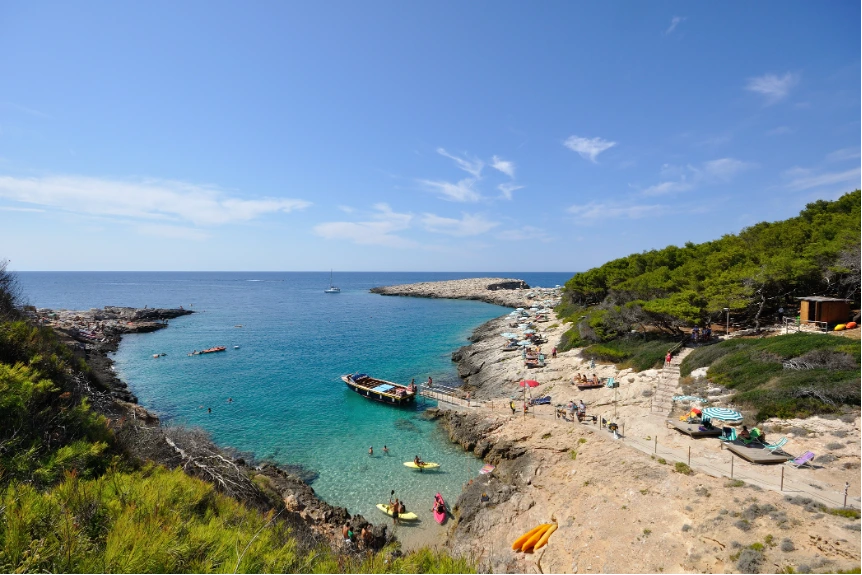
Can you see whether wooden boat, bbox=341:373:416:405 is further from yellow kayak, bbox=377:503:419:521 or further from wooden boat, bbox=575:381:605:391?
wooden boat, bbox=575:381:605:391

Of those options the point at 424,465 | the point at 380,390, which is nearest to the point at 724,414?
the point at 424,465

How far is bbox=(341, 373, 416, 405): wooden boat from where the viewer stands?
29094mm

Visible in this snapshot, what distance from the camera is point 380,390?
99.7 ft

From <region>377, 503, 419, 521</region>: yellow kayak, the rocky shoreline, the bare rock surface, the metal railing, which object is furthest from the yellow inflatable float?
the bare rock surface

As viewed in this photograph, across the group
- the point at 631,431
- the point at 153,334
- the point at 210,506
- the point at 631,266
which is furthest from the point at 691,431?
the point at 153,334

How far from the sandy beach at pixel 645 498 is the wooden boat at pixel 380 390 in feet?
22.5

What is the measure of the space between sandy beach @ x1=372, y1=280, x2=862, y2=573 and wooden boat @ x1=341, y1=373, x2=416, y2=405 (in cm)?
687

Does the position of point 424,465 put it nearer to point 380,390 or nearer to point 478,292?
point 380,390

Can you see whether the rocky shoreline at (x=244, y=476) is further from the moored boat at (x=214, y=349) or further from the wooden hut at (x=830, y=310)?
the wooden hut at (x=830, y=310)

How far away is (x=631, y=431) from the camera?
1869 cm

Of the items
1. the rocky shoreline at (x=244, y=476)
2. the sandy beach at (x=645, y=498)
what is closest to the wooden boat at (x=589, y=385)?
the sandy beach at (x=645, y=498)

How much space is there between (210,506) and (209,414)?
25035 mm

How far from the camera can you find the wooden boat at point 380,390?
29094 millimetres

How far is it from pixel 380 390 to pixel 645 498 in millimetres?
20813
